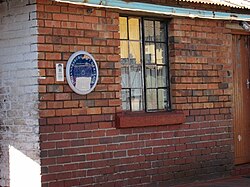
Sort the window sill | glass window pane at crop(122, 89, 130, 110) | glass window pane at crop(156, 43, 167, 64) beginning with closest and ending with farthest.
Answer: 1. the window sill
2. glass window pane at crop(122, 89, 130, 110)
3. glass window pane at crop(156, 43, 167, 64)

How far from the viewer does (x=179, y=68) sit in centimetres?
881

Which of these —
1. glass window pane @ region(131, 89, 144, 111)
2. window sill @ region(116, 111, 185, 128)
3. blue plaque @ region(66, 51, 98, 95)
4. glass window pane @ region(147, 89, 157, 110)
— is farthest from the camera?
glass window pane @ region(147, 89, 157, 110)

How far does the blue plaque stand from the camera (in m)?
7.34

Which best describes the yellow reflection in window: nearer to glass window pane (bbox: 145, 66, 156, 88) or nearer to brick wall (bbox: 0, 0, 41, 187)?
glass window pane (bbox: 145, 66, 156, 88)

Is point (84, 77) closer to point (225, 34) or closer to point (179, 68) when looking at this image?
point (179, 68)

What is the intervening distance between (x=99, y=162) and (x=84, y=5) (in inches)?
84.4

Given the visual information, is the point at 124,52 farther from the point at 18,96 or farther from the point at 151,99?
the point at 18,96

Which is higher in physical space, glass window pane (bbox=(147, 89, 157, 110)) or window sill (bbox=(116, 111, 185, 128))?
glass window pane (bbox=(147, 89, 157, 110))

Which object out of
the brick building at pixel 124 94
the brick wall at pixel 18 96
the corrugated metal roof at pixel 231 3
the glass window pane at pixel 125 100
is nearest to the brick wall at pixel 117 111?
the brick building at pixel 124 94

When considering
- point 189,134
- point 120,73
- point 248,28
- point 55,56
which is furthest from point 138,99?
point 248,28

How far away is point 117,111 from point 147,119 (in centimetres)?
56

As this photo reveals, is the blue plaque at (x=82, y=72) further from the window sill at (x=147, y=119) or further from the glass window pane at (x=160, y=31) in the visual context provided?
the glass window pane at (x=160, y=31)

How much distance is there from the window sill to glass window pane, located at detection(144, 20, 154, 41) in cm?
117

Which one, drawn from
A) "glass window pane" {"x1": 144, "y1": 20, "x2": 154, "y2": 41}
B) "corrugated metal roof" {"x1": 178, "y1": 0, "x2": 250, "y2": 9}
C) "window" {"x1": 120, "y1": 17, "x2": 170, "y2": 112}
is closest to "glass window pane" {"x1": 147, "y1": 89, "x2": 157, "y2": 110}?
"window" {"x1": 120, "y1": 17, "x2": 170, "y2": 112}
